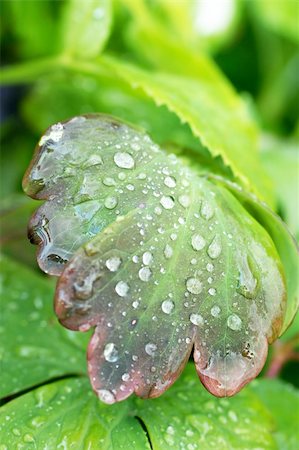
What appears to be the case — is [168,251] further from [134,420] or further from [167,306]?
[134,420]

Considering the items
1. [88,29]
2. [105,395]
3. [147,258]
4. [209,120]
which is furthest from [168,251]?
[88,29]

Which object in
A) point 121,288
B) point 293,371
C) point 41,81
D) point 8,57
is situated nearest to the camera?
point 121,288

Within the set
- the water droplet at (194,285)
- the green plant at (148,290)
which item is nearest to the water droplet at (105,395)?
the green plant at (148,290)

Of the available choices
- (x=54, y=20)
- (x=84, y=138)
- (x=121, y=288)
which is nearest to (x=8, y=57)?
(x=54, y=20)

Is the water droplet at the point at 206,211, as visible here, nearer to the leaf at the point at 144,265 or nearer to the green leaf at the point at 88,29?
the leaf at the point at 144,265

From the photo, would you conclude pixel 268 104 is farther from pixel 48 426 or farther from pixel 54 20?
pixel 48 426
